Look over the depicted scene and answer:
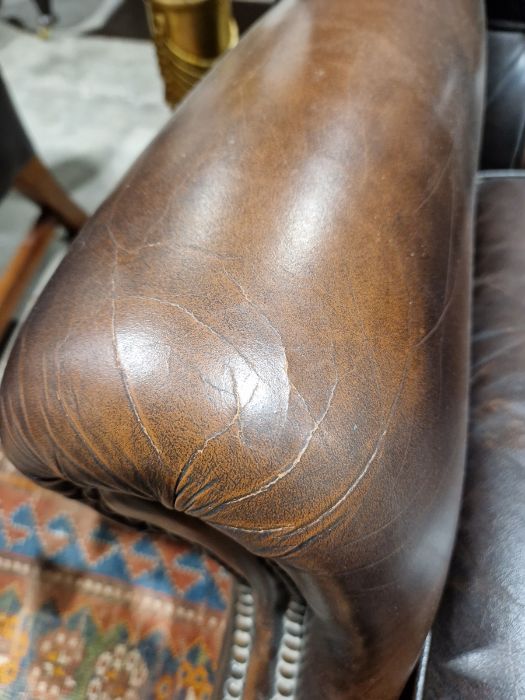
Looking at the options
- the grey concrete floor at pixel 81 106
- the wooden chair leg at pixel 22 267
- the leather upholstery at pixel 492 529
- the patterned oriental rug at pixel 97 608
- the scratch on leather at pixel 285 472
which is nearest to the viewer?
the scratch on leather at pixel 285 472

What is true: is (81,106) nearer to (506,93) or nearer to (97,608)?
(506,93)

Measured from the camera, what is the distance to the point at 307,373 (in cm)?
34

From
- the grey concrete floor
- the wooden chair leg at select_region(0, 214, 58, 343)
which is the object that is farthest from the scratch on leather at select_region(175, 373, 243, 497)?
the grey concrete floor

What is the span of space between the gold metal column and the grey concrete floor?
0.46m

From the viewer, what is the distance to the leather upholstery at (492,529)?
0.42m

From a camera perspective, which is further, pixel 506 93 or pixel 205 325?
pixel 506 93

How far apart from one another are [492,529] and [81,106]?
1545 millimetres

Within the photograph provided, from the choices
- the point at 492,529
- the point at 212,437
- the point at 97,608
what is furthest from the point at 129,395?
the point at 97,608

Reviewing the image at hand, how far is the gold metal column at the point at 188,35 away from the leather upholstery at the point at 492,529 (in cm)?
56

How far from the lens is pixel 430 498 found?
0.37 meters

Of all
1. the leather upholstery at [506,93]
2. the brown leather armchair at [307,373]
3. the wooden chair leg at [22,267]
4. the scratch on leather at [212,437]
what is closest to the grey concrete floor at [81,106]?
the wooden chair leg at [22,267]

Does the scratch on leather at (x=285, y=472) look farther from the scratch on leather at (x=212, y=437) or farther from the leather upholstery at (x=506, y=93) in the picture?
the leather upholstery at (x=506, y=93)

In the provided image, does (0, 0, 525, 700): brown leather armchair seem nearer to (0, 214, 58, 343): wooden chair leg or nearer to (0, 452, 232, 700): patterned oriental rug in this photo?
(0, 452, 232, 700): patterned oriental rug

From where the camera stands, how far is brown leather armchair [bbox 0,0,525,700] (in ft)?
1.08
